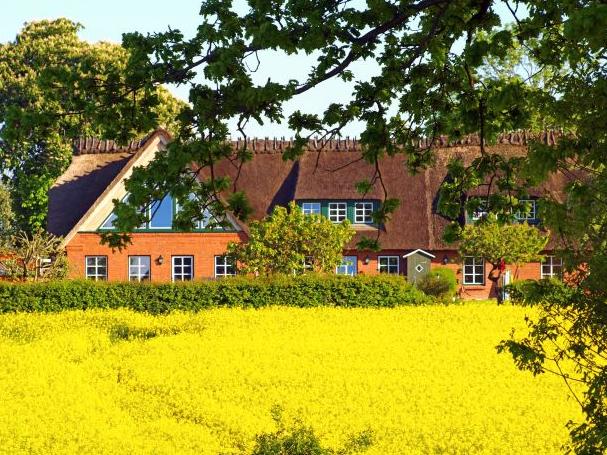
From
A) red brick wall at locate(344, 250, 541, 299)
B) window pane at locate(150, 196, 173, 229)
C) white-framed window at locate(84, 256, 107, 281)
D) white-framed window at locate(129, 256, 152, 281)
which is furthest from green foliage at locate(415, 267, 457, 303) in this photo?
white-framed window at locate(84, 256, 107, 281)

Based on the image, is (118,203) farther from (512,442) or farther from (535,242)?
(535,242)

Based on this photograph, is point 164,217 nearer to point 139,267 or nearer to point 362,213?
point 139,267

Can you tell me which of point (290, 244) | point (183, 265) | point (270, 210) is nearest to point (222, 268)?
point (183, 265)

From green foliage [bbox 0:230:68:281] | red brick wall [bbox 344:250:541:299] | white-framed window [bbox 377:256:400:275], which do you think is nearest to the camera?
green foliage [bbox 0:230:68:281]

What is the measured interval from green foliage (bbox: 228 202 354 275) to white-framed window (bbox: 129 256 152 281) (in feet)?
26.5

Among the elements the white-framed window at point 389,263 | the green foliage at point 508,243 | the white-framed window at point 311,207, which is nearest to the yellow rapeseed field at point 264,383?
the green foliage at point 508,243

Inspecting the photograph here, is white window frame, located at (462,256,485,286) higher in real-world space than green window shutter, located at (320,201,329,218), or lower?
lower

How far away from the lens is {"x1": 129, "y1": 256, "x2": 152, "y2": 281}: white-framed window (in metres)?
44.0

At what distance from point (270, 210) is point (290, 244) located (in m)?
11.2

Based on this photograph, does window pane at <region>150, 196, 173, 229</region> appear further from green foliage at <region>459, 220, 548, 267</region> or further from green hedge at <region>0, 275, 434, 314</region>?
green foliage at <region>459, 220, 548, 267</region>

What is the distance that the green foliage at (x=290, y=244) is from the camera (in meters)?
→ 36.0

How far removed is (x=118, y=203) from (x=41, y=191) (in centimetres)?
4939

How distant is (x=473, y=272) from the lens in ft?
153

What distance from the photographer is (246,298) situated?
102 feet
